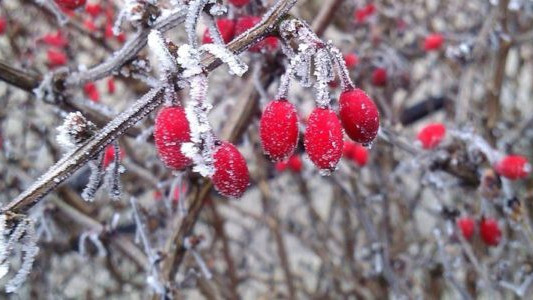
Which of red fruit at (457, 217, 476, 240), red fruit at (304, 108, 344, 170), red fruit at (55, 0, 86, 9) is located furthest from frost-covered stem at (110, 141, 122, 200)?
red fruit at (457, 217, 476, 240)

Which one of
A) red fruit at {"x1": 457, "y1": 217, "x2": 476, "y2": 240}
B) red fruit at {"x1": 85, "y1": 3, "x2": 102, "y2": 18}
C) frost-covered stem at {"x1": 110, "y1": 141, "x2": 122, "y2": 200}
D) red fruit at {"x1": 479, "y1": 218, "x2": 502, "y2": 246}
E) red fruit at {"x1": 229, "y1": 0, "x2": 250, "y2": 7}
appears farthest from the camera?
red fruit at {"x1": 85, "y1": 3, "x2": 102, "y2": 18}

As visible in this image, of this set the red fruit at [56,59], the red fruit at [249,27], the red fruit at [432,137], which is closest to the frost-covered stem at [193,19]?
the red fruit at [249,27]

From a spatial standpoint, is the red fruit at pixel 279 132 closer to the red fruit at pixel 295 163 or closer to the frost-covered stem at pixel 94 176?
the frost-covered stem at pixel 94 176

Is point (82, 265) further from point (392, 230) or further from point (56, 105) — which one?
point (56, 105)

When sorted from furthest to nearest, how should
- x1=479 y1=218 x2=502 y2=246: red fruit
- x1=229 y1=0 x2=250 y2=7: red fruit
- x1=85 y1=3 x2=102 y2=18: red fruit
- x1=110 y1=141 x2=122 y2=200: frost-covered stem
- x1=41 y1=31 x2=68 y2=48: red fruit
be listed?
x1=41 y1=31 x2=68 y2=48: red fruit < x1=85 y1=3 x2=102 y2=18: red fruit < x1=479 y1=218 x2=502 y2=246: red fruit < x1=229 y1=0 x2=250 y2=7: red fruit < x1=110 y1=141 x2=122 y2=200: frost-covered stem

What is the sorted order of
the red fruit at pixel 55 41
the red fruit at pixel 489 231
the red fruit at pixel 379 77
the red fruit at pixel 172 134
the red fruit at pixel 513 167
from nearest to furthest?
1. the red fruit at pixel 172 134
2. the red fruit at pixel 513 167
3. the red fruit at pixel 489 231
4. the red fruit at pixel 55 41
5. the red fruit at pixel 379 77

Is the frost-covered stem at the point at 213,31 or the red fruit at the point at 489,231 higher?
the frost-covered stem at the point at 213,31

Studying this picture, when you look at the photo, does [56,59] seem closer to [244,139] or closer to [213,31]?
[244,139]

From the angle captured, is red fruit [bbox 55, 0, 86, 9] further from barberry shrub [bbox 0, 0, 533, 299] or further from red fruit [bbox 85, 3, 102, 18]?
red fruit [bbox 85, 3, 102, 18]
